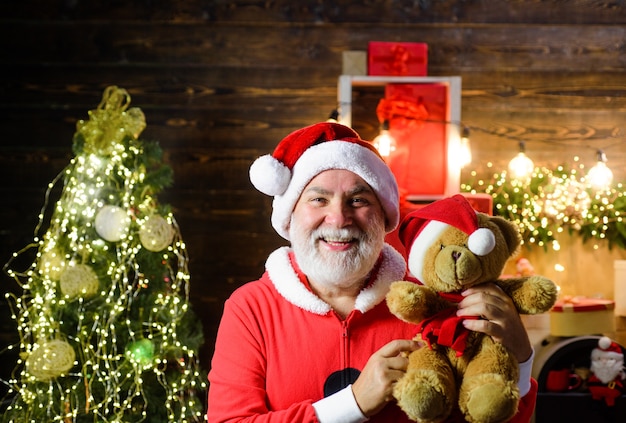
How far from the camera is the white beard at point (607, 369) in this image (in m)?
2.95

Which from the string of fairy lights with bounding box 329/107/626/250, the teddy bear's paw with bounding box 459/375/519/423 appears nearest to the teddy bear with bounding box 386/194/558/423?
the teddy bear's paw with bounding box 459/375/519/423

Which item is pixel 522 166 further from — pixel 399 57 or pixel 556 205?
pixel 399 57

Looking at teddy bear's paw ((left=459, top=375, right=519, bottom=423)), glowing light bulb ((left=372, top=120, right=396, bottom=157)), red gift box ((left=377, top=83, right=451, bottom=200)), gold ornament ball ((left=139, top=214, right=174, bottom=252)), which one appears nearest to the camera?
teddy bear's paw ((left=459, top=375, right=519, bottom=423))

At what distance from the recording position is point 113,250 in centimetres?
277

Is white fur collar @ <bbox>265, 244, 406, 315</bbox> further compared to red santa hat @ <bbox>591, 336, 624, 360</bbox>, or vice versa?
red santa hat @ <bbox>591, 336, 624, 360</bbox>

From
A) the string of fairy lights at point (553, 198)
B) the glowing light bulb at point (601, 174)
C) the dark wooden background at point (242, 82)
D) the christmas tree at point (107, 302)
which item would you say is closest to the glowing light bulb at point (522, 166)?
the string of fairy lights at point (553, 198)

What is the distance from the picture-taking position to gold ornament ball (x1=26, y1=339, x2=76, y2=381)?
2580mm

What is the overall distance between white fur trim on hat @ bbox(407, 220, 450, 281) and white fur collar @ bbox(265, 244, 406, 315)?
153 mm

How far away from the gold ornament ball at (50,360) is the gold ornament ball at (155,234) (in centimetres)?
45

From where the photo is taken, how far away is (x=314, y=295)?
155 cm

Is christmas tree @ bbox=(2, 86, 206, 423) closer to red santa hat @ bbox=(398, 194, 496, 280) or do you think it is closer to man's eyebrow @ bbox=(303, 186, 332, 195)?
man's eyebrow @ bbox=(303, 186, 332, 195)

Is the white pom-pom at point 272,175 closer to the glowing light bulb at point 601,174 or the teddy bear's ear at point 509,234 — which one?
the teddy bear's ear at point 509,234

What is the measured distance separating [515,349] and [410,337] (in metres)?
0.24

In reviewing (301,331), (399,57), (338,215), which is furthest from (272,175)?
(399,57)
